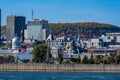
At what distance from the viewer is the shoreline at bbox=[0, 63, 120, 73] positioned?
458 feet

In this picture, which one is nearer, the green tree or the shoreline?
the shoreline

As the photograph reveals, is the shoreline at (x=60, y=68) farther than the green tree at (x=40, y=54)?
No

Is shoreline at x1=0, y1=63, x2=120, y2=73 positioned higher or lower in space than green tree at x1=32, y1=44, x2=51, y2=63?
lower

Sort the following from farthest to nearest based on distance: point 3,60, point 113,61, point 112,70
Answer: point 3,60
point 113,61
point 112,70

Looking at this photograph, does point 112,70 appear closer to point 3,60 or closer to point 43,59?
point 43,59

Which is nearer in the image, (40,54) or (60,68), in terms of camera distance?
(60,68)

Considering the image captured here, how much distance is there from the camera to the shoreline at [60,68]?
458 feet

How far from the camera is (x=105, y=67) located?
140000mm

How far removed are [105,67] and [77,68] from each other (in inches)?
252

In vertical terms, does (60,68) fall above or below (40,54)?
below

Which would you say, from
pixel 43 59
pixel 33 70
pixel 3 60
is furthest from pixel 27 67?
pixel 3 60

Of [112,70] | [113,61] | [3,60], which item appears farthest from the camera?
[3,60]

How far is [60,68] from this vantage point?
142 meters

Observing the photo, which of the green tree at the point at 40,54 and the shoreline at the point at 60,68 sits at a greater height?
the green tree at the point at 40,54
